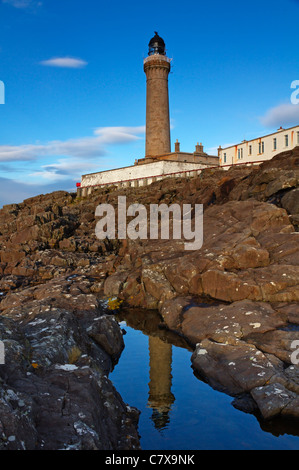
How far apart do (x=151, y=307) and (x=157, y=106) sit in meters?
46.0

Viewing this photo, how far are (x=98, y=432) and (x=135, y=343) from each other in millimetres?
10074

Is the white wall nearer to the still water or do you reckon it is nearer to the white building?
the white building

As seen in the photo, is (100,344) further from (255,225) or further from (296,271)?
(255,225)

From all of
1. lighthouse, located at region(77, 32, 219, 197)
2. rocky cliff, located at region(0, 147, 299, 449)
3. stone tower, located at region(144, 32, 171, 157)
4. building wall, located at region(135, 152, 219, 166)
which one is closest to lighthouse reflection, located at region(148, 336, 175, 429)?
rocky cliff, located at region(0, 147, 299, 449)

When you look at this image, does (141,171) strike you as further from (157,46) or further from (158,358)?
(158,358)

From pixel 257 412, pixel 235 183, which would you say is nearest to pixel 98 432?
pixel 257 412

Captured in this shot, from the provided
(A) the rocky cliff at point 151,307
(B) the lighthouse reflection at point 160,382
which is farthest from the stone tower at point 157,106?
(B) the lighthouse reflection at point 160,382

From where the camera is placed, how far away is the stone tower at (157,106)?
6200 cm

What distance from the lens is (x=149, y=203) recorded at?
4497cm

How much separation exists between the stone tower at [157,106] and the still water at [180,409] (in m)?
49.0

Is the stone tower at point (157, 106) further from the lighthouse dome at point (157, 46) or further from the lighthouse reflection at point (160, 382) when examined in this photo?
the lighthouse reflection at point (160, 382)

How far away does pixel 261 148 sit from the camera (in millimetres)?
49562

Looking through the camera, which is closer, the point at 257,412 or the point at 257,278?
the point at 257,412

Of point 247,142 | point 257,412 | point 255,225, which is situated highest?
point 247,142
